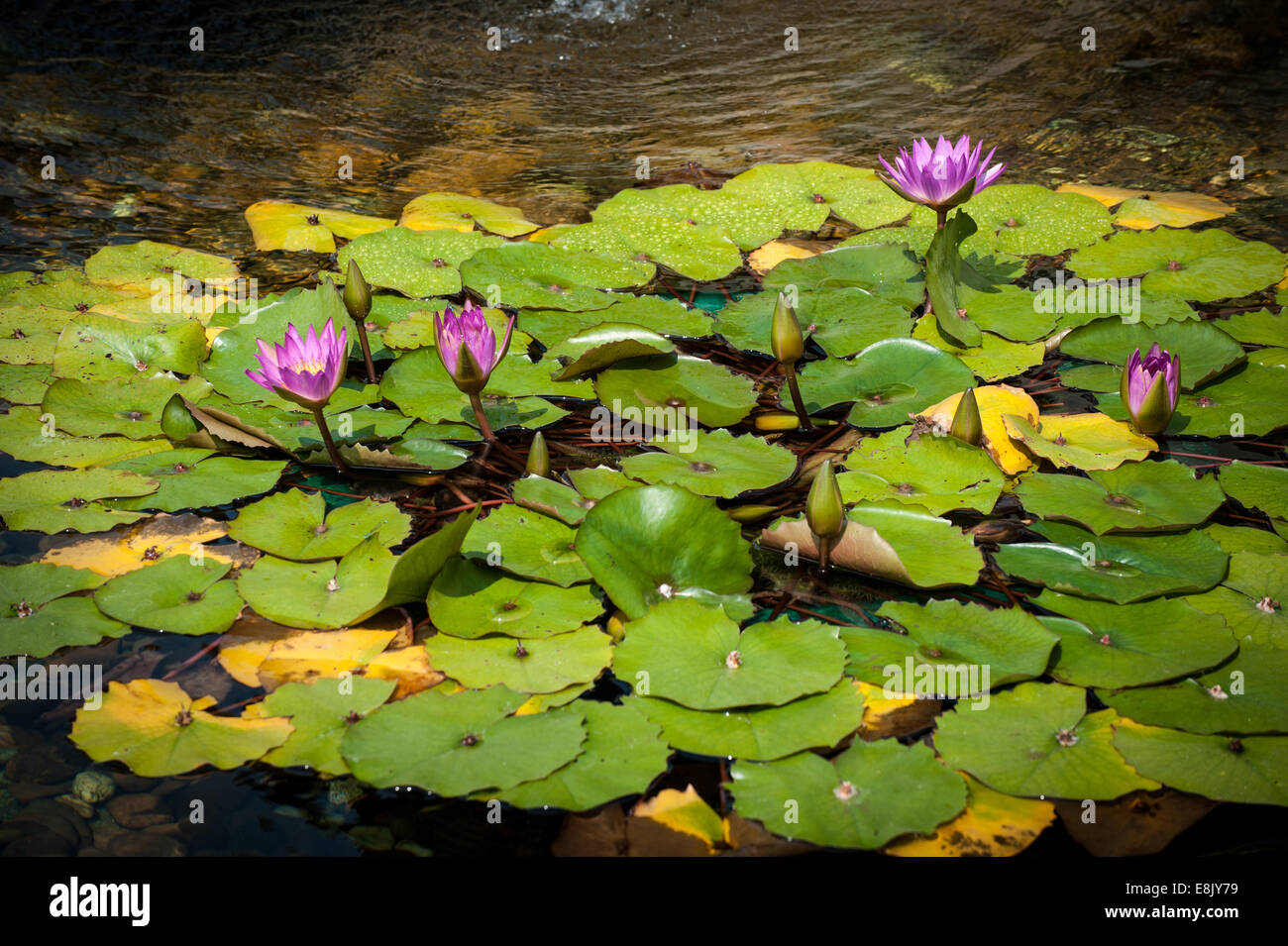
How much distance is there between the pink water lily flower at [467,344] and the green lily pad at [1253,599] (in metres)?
1.77

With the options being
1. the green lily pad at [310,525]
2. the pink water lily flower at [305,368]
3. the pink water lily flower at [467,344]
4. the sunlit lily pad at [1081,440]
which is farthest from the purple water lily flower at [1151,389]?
the pink water lily flower at [305,368]

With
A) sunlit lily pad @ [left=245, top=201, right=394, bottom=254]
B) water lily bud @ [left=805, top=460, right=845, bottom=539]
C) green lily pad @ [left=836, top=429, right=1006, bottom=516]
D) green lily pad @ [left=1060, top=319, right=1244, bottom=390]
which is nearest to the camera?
water lily bud @ [left=805, top=460, right=845, bottom=539]

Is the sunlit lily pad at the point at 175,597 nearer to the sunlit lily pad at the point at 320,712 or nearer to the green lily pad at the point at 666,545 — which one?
the sunlit lily pad at the point at 320,712

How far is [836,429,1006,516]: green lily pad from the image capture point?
2330 millimetres

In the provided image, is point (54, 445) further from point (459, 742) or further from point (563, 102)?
point (563, 102)

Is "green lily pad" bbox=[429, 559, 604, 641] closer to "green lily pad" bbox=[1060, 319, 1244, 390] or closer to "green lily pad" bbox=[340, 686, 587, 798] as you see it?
"green lily pad" bbox=[340, 686, 587, 798]

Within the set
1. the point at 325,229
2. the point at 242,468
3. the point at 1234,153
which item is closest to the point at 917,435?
the point at 242,468

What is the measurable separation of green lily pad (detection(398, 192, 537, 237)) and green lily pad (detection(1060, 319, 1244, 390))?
217 centimetres

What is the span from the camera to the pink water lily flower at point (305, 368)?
2.24m

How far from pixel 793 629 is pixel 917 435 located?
2.74 ft

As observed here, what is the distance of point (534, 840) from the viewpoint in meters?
1.62

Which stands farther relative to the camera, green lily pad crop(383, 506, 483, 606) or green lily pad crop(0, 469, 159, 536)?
green lily pad crop(0, 469, 159, 536)

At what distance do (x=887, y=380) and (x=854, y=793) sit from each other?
4.91ft

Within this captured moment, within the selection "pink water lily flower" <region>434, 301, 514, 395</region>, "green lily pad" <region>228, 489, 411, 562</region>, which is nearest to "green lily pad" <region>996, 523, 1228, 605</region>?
"pink water lily flower" <region>434, 301, 514, 395</region>
